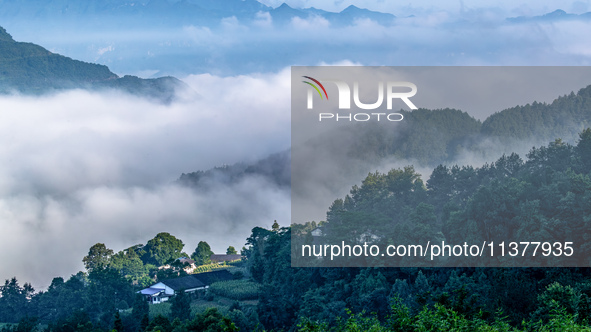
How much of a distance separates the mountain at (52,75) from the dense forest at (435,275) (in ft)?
175

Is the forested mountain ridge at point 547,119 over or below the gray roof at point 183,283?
over

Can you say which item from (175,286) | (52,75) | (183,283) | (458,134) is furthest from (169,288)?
(52,75)

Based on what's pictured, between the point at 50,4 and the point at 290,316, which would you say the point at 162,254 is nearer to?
the point at 290,316

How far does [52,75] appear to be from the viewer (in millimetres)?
80812

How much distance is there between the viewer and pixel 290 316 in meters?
24.1

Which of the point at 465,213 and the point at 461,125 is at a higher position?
the point at 461,125

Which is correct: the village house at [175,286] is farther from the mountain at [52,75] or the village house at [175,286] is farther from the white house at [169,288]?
the mountain at [52,75]

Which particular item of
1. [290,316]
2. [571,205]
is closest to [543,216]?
[571,205]

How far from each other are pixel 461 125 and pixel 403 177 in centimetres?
394

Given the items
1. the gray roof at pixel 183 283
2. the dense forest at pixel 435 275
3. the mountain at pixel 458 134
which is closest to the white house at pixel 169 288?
the gray roof at pixel 183 283

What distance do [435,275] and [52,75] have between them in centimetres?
6805

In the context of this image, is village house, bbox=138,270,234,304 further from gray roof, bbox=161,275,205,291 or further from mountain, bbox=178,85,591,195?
mountain, bbox=178,85,591,195

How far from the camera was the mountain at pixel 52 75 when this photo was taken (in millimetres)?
78250

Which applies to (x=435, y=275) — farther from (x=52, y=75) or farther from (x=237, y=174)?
(x=52, y=75)
